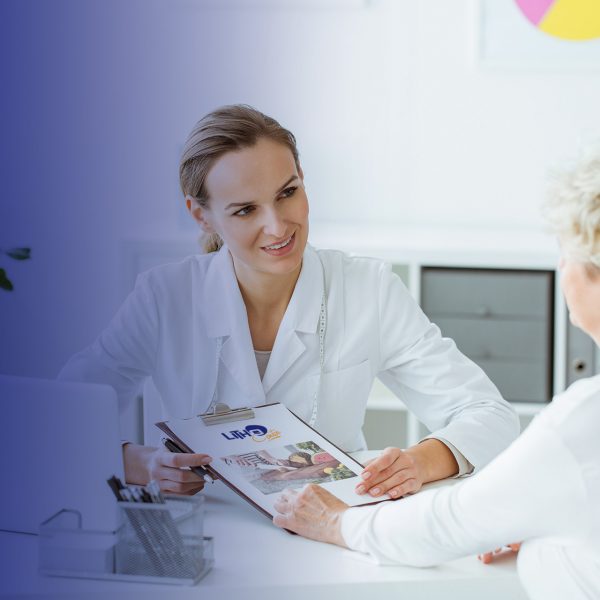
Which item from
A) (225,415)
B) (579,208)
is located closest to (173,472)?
(225,415)

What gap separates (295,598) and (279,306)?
866 millimetres

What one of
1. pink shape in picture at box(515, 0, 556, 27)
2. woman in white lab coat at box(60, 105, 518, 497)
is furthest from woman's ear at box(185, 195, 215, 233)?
pink shape in picture at box(515, 0, 556, 27)

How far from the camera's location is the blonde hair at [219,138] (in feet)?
5.90

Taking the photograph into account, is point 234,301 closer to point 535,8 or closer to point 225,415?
point 225,415

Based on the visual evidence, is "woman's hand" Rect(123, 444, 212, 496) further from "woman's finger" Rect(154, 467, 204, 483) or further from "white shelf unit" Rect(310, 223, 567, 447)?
"white shelf unit" Rect(310, 223, 567, 447)

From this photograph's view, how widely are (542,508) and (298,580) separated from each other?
0.34 meters

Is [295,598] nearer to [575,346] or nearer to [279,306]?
[279,306]

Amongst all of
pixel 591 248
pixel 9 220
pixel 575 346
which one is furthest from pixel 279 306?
pixel 9 220

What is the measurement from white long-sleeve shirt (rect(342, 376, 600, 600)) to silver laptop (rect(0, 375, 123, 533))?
1.39 feet

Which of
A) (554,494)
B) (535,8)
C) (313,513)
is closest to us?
(554,494)

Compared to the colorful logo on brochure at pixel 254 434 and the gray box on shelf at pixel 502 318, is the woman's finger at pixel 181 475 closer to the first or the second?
the colorful logo on brochure at pixel 254 434

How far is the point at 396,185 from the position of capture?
3611 millimetres

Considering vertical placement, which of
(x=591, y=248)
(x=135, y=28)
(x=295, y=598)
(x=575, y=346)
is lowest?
(x=575, y=346)

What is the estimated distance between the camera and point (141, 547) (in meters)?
1.19
